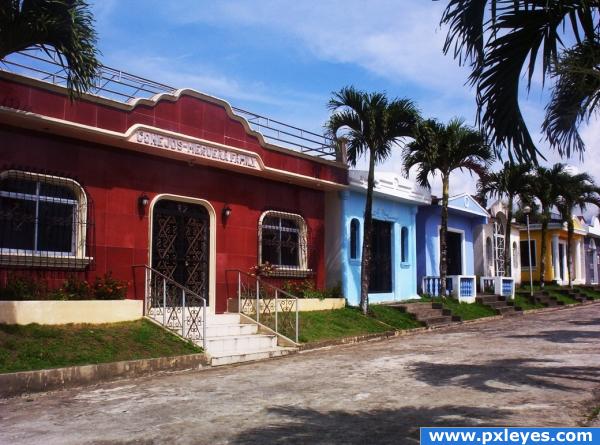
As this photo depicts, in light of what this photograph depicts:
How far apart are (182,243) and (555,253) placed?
26.0m

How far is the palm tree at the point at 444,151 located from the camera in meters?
18.7

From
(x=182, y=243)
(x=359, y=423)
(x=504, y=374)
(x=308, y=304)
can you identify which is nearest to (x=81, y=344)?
(x=182, y=243)

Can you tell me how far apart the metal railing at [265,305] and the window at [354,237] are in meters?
4.00

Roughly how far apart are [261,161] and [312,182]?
87.2 inches

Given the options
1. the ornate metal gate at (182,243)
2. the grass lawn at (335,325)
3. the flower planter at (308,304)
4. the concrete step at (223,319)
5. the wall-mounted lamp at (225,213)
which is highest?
the wall-mounted lamp at (225,213)

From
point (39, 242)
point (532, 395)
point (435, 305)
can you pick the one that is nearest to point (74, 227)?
point (39, 242)

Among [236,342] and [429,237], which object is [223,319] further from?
[429,237]

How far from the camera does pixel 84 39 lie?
8789 millimetres

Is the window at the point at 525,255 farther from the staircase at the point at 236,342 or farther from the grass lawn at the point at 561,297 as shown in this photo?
the staircase at the point at 236,342

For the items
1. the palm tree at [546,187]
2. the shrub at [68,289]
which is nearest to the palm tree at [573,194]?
the palm tree at [546,187]

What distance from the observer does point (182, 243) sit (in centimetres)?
1376

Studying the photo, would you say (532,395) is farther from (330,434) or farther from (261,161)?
(261,161)

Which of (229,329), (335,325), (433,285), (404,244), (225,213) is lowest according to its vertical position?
(335,325)

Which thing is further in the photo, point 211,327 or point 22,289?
point 211,327
